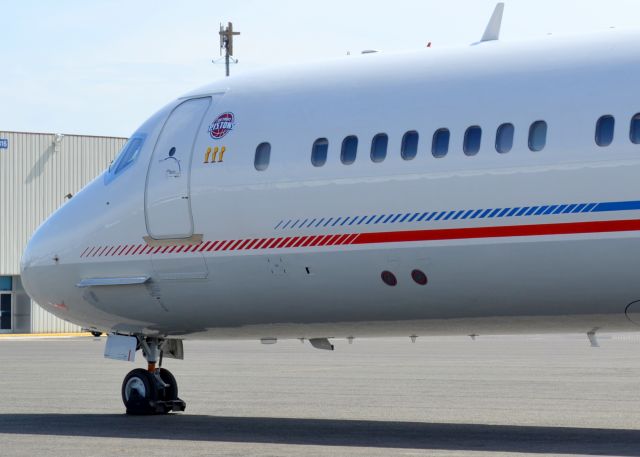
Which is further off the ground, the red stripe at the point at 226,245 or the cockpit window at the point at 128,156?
the cockpit window at the point at 128,156

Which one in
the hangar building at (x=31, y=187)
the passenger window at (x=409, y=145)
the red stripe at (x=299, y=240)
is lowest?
the red stripe at (x=299, y=240)

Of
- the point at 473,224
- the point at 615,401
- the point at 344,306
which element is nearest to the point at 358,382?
the point at 615,401

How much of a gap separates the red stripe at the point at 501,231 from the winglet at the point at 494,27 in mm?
2627

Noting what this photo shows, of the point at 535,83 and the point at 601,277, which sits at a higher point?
the point at 535,83

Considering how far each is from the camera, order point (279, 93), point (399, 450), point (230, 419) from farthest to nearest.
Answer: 1. point (230, 419)
2. point (279, 93)
3. point (399, 450)

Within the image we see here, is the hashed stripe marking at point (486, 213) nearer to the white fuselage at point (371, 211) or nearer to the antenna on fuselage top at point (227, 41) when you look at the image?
the white fuselage at point (371, 211)

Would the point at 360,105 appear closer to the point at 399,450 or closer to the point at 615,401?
the point at 399,450

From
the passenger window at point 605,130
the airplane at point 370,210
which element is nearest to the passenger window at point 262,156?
the airplane at point 370,210

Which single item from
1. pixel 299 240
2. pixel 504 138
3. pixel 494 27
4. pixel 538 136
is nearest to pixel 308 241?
pixel 299 240

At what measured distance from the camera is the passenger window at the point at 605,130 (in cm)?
1441

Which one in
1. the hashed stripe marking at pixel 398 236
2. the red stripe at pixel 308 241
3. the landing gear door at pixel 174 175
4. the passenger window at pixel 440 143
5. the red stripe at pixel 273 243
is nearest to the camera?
the hashed stripe marking at pixel 398 236

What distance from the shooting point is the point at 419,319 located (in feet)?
53.5

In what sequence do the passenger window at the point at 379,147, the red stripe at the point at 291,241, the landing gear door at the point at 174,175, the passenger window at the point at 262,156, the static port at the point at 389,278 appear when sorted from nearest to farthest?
the static port at the point at 389,278, the passenger window at the point at 379,147, the red stripe at the point at 291,241, the passenger window at the point at 262,156, the landing gear door at the point at 174,175

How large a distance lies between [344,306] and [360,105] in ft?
7.75
